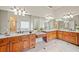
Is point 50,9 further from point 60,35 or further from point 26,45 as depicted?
point 26,45

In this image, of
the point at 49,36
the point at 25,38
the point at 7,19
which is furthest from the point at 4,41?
the point at 49,36

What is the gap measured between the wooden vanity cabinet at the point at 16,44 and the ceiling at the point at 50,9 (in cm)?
350

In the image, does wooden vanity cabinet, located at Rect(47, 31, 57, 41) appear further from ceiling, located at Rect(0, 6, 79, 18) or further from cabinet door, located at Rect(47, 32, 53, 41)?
ceiling, located at Rect(0, 6, 79, 18)

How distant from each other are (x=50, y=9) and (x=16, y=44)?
5829mm

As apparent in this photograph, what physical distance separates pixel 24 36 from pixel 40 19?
4.35m

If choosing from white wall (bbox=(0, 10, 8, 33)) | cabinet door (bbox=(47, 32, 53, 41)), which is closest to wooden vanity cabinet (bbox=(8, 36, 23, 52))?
cabinet door (bbox=(47, 32, 53, 41))

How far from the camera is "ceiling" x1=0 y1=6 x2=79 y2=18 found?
717 centimetres

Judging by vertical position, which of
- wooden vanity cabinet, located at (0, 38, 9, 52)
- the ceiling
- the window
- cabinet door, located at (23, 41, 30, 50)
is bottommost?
cabinet door, located at (23, 41, 30, 50)

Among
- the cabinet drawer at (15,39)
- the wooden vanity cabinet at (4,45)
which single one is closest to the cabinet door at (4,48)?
the wooden vanity cabinet at (4,45)

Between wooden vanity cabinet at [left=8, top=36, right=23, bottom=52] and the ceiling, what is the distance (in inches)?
138

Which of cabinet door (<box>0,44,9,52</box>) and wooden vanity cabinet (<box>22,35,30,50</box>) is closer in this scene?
cabinet door (<box>0,44,9,52</box>)

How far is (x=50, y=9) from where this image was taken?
8852 mm

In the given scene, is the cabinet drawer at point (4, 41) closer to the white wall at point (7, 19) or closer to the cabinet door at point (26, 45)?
the cabinet door at point (26, 45)

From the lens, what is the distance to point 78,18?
7570 millimetres
